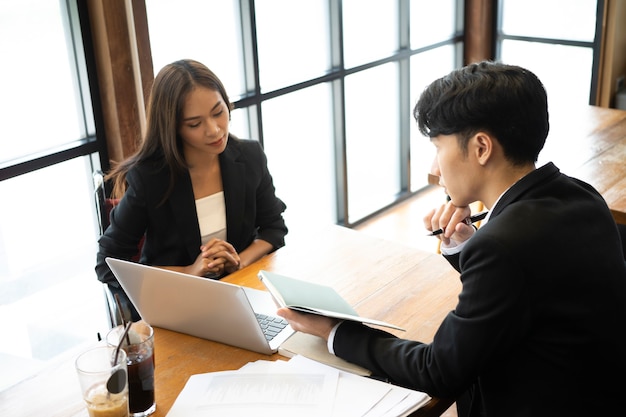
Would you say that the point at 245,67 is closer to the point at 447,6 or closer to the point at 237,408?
the point at 447,6

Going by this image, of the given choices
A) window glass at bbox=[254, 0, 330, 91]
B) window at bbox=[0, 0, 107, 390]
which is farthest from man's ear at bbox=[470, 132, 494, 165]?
window glass at bbox=[254, 0, 330, 91]

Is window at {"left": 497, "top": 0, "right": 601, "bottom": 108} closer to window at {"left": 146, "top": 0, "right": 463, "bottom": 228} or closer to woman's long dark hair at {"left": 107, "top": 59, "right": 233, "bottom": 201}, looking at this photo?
window at {"left": 146, "top": 0, "right": 463, "bottom": 228}

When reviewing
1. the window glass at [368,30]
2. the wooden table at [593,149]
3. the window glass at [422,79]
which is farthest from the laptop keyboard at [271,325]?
the window glass at [422,79]

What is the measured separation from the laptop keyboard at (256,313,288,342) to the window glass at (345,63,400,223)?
2.57m

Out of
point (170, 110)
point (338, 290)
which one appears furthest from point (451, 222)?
point (170, 110)

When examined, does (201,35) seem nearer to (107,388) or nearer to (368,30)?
(368,30)

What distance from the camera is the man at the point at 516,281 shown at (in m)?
1.33

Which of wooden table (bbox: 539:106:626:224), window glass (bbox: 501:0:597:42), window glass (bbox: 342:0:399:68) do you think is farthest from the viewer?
window glass (bbox: 501:0:597:42)

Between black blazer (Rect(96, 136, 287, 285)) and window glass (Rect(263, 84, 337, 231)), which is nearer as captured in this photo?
black blazer (Rect(96, 136, 287, 285))

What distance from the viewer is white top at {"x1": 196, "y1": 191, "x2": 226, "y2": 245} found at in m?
2.35

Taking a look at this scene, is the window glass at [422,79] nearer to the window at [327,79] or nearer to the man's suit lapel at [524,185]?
the window at [327,79]

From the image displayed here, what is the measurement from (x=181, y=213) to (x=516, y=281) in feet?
4.07

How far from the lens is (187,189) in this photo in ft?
7.52

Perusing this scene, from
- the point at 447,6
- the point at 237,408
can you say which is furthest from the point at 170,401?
the point at 447,6
